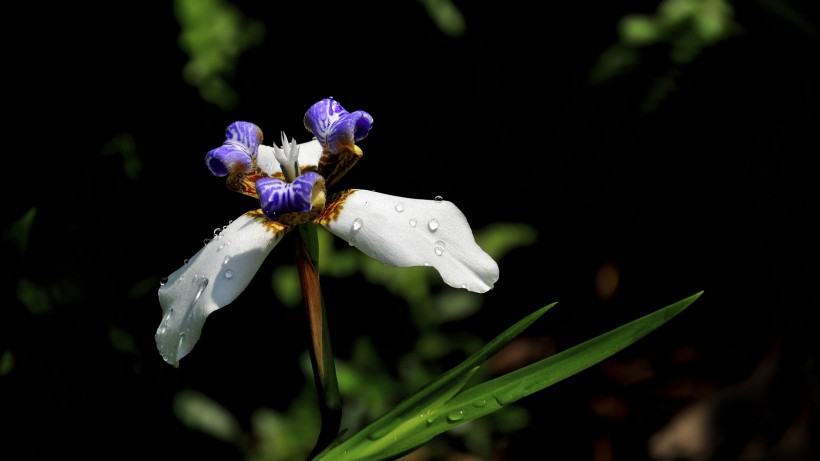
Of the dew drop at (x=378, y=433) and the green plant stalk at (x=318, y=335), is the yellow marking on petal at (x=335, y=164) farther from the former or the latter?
the dew drop at (x=378, y=433)

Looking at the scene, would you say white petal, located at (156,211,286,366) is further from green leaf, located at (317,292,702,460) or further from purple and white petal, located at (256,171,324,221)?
green leaf, located at (317,292,702,460)

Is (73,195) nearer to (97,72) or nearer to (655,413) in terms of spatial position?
(97,72)

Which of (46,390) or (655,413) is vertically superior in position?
(46,390)

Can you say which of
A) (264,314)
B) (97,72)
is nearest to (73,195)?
(97,72)

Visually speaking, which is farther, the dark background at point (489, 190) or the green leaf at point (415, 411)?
the dark background at point (489, 190)

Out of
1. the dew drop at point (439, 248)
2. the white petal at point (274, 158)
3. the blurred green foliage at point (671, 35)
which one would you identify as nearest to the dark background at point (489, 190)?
the blurred green foliage at point (671, 35)

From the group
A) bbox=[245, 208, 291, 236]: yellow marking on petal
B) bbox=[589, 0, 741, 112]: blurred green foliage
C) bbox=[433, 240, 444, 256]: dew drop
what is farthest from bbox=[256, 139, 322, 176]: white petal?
bbox=[589, 0, 741, 112]: blurred green foliage
